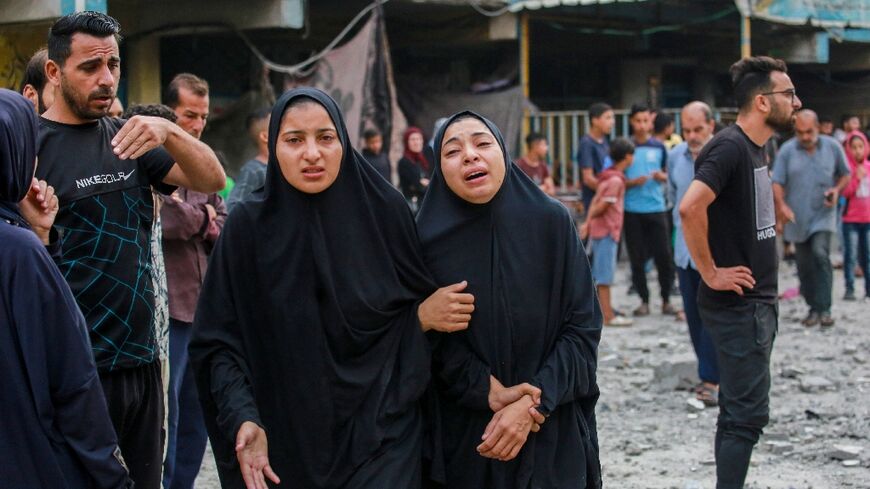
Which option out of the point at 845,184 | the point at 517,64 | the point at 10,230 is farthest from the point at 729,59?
the point at 10,230

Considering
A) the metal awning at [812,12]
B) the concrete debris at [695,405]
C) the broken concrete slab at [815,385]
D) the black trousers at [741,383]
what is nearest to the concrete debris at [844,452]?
the concrete debris at [695,405]

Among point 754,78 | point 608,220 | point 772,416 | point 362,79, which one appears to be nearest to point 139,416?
point 754,78

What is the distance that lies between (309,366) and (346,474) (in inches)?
12.9

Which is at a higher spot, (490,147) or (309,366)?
(490,147)

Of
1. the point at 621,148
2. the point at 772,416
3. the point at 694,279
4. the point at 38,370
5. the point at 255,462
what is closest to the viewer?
the point at 38,370

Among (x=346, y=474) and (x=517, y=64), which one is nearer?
(x=346, y=474)

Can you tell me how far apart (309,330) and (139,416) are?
0.70 metres

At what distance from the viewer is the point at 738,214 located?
496 centimetres

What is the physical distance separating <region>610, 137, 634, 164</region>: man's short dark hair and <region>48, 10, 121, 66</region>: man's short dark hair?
737cm

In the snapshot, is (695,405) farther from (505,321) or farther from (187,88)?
(505,321)

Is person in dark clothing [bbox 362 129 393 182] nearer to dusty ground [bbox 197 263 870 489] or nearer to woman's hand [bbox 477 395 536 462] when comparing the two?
dusty ground [bbox 197 263 870 489]

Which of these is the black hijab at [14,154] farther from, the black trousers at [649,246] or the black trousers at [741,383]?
the black trousers at [649,246]

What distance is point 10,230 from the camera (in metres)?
2.62

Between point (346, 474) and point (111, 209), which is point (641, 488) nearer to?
point (346, 474)
